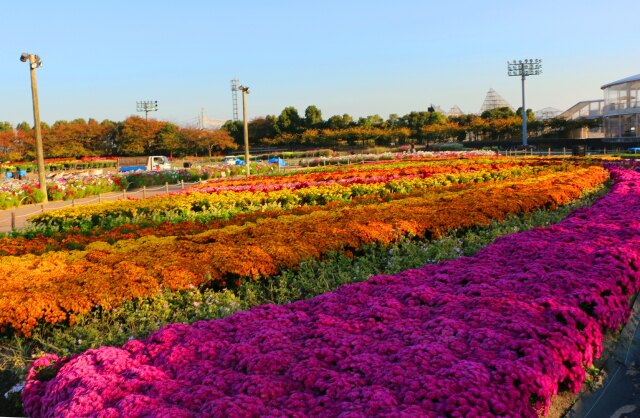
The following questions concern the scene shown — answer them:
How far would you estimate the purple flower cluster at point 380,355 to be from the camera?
2727 millimetres

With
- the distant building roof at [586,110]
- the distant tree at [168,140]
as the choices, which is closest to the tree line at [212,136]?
the distant tree at [168,140]

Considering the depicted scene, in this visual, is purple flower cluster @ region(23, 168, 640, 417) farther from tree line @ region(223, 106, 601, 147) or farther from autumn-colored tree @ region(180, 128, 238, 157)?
autumn-colored tree @ region(180, 128, 238, 157)

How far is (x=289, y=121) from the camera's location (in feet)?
228

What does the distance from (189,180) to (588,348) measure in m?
25.4

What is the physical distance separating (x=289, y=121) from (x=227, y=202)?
57151mm

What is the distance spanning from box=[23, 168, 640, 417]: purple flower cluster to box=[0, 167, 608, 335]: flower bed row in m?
1.55

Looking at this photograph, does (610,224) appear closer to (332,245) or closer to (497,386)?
(332,245)

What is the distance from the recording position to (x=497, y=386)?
276 cm

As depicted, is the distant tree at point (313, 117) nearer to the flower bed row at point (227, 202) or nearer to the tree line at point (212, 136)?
the tree line at point (212, 136)

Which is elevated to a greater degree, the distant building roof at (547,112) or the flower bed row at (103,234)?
the distant building roof at (547,112)

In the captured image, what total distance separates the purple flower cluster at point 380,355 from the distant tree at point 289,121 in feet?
214

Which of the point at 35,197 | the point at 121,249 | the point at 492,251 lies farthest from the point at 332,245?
the point at 35,197

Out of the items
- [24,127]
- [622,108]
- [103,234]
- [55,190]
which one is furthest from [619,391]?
[24,127]

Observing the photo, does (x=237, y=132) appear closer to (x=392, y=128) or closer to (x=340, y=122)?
(x=340, y=122)
